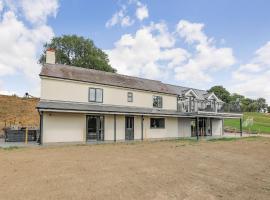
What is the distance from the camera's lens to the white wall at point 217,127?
28.3 meters

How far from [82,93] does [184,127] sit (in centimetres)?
1245

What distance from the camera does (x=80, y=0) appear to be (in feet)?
56.2

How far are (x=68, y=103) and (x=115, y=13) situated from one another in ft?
27.9

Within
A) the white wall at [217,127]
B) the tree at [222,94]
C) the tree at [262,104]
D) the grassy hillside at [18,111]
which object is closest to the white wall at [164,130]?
the white wall at [217,127]

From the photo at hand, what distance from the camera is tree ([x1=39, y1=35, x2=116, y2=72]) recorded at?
41.7 m

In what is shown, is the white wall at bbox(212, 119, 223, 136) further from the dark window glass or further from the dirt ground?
the dirt ground

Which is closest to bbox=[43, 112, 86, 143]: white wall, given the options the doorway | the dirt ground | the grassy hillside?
the doorway

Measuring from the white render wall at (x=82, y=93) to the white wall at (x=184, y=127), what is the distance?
4.40 meters

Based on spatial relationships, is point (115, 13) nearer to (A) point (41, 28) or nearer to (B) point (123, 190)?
(A) point (41, 28)

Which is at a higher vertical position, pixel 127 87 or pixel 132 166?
pixel 127 87

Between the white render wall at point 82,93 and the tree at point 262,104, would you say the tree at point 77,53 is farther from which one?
the tree at point 262,104

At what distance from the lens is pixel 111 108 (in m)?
19.2

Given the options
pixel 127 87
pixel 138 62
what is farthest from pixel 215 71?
pixel 127 87

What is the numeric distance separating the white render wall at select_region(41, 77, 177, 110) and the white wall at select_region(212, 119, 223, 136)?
10344mm
